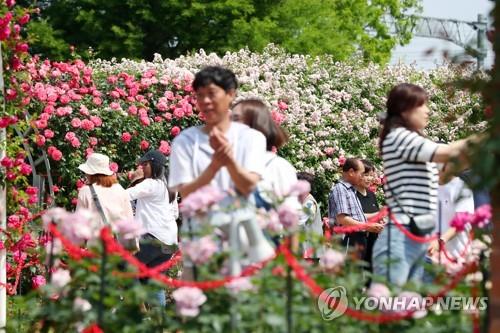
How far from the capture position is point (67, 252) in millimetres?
5777

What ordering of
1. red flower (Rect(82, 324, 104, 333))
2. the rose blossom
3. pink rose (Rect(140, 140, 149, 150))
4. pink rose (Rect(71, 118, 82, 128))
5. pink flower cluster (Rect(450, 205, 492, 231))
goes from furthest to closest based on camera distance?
pink rose (Rect(140, 140, 149, 150))
pink rose (Rect(71, 118, 82, 128))
pink flower cluster (Rect(450, 205, 492, 231))
the rose blossom
red flower (Rect(82, 324, 104, 333))

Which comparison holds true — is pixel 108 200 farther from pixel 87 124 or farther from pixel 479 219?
pixel 479 219

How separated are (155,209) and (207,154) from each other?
465 cm

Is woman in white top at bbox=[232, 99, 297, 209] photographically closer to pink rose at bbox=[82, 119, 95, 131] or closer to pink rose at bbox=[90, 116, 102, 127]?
pink rose at bbox=[82, 119, 95, 131]

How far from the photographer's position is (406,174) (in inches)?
238

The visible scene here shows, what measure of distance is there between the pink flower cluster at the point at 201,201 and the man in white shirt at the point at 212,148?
0.51 m

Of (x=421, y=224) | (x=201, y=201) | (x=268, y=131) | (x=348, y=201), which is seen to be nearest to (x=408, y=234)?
(x=421, y=224)

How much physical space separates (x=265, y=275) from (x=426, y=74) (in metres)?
14.4

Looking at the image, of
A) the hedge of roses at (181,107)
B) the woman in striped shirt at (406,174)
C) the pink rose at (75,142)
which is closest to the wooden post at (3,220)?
the hedge of roses at (181,107)

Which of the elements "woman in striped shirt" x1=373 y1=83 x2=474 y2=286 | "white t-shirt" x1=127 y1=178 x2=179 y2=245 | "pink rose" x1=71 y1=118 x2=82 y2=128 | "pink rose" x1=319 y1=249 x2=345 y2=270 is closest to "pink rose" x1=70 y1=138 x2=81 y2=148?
"pink rose" x1=71 y1=118 x2=82 y2=128

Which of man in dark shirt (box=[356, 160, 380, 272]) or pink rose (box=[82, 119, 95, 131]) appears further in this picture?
pink rose (box=[82, 119, 95, 131])

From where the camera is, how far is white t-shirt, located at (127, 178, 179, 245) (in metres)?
10.1

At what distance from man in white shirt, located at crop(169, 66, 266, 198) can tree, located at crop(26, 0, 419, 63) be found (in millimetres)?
22404

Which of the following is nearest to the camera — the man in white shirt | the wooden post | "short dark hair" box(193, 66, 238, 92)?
the man in white shirt
